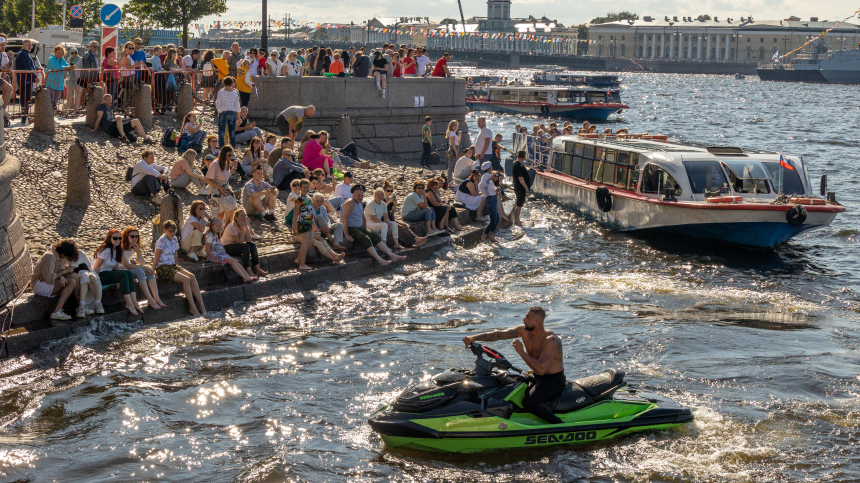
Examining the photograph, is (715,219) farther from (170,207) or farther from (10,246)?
(10,246)

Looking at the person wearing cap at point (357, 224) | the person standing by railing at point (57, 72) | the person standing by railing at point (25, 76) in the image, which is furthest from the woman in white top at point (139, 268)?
the person standing by railing at point (57, 72)

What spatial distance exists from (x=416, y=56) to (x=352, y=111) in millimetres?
4425

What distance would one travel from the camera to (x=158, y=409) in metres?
9.31

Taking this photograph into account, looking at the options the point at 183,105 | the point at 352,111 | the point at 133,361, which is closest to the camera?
the point at 133,361

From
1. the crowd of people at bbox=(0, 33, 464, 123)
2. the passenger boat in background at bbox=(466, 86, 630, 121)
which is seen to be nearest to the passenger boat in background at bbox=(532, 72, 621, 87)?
the passenger boat in background at bbox=(466, 86, 630, 121)

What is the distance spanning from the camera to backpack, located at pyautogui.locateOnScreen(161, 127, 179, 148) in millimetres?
18000

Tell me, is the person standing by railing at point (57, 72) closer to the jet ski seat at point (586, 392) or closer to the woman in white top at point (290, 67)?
the woman in white top at point (290, 67)

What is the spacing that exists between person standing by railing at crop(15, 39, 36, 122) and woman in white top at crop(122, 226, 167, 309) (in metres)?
7.57

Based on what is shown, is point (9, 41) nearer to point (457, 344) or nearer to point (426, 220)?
point (426, 220)

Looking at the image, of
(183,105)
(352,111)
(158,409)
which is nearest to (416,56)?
(352,111)

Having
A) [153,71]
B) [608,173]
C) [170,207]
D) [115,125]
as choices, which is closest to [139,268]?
→ [170,207]

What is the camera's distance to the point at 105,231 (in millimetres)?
13438

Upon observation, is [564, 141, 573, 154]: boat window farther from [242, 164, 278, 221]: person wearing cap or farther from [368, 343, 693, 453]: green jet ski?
[368, 343, 693, 453]: green jet ski

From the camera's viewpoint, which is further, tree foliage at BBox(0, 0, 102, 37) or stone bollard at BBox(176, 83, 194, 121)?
tree foliage at BBox(0, 0, 102, 37)
